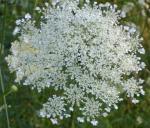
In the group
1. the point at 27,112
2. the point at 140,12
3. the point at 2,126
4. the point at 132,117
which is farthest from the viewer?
the point at 140,12

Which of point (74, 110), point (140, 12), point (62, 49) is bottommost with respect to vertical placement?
point (74, 110)

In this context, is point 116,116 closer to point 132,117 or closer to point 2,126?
point 132,117

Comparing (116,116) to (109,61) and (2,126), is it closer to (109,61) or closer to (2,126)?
(2,126)

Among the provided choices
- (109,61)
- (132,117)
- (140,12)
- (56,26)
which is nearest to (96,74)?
(109,61)

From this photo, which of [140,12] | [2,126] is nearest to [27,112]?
[2,126]

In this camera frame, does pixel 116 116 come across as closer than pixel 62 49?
No

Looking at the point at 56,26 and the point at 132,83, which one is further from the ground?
the point at 56,26

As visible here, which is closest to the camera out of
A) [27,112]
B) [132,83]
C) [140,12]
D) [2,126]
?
[132,83]

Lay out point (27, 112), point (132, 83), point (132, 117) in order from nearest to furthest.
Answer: point (132, 83), point (27, 112), point (132, 117)

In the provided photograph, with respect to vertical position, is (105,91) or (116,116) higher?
(116,116)
